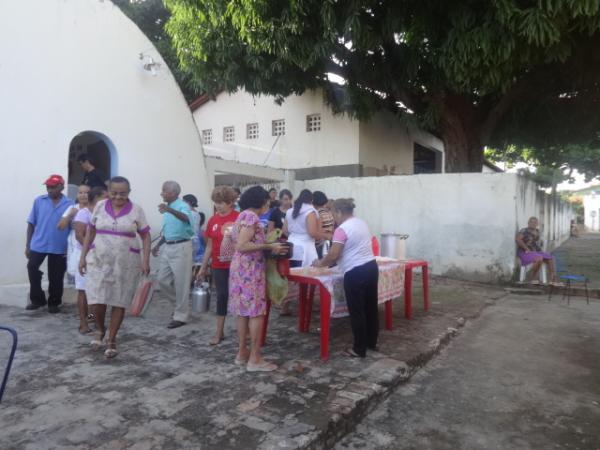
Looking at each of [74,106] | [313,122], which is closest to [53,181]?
[74,106]

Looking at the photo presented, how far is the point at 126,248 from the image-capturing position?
13.7 ft

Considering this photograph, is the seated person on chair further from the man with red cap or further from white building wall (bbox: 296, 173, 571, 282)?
the man with red cap

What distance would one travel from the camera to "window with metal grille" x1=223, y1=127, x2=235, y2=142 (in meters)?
14.9

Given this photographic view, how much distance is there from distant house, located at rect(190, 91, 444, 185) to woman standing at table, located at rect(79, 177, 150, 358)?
7.78 m

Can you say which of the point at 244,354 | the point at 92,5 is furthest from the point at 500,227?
the point at 92,5

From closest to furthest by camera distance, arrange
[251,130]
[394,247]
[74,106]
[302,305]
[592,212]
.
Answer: [302,305]
[394,247]
[74,106]
[251,130]
[592,212]

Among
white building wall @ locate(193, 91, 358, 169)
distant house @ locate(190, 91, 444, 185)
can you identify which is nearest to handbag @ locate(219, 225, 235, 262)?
distant house @ locate(190, 91, 444, 185)

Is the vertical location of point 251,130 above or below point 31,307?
above

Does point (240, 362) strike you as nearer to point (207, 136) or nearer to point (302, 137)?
point (302, 137)

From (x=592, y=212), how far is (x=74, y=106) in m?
45.7

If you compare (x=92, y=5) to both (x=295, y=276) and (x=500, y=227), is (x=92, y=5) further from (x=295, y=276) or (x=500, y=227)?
(x=500, y=227)

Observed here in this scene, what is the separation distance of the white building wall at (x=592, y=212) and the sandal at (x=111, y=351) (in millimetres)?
45734

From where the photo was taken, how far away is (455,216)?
370 inches

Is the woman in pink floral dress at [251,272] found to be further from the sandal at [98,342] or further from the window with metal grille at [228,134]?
the window with metal grille at [228,134]
